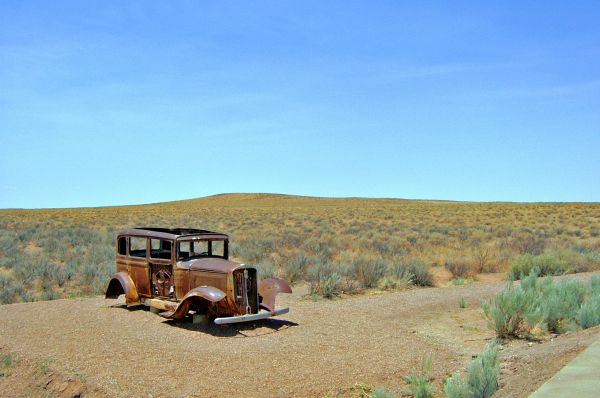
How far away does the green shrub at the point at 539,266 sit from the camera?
17.9 meters

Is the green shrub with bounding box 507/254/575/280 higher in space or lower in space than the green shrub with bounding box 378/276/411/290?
higher

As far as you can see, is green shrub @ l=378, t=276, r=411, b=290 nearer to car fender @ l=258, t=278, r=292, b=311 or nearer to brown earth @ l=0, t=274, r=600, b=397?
brown earth @ l=0, t=274, r=600, b=397

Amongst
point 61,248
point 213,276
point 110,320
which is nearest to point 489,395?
point 213,276

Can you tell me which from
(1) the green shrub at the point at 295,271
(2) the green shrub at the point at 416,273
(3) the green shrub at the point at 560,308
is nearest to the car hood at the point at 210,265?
(3) the green shrub at the point at 560,308

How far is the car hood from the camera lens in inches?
426

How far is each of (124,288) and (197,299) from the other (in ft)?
6.56

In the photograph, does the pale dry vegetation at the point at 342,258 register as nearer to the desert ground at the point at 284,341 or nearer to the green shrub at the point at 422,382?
the desert ground at the point at 284,341

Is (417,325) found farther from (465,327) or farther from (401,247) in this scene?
(401,247)

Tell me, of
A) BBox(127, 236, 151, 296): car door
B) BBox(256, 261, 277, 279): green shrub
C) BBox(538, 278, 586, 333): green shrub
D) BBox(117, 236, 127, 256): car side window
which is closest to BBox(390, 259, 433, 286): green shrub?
BBox(256, 261, 277, 279): green shrub

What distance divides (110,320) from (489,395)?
7.21 metres

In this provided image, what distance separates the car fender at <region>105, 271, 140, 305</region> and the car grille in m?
2.51

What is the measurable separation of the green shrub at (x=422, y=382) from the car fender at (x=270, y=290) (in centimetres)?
381

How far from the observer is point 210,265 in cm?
1108

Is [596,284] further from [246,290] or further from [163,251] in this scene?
[163,251]
